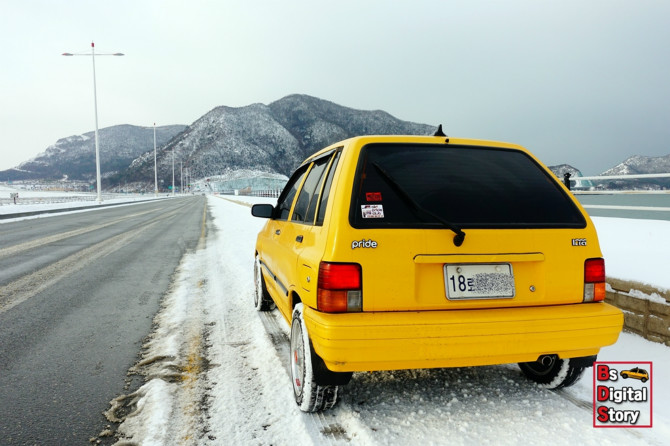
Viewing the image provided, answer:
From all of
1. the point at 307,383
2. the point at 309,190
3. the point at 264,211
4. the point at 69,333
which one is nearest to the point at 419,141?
the point at 309,190

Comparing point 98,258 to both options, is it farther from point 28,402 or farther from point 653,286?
point 653,286

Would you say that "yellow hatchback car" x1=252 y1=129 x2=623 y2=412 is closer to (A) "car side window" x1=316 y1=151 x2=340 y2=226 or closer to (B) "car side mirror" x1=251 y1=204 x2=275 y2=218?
(A) "car side window" x1=316 y1=151 x2=340 y2=226

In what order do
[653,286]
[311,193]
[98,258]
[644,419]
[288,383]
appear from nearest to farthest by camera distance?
1. [644,419]
2. [288,383]
3. [311,193]
4. [653,286]
5. [98,258]

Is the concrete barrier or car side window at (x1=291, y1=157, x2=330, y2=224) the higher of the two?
car side window at (x1=291, y1=157, x2=330, y2=224)

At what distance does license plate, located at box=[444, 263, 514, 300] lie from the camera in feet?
7.70

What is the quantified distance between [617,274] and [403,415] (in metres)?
2.67

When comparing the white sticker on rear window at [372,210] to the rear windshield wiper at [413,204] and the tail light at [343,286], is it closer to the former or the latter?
the rear windshield wiper at [413,204]

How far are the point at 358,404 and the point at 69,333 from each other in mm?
3122

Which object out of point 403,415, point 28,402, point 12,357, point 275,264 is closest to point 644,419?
point 403,415

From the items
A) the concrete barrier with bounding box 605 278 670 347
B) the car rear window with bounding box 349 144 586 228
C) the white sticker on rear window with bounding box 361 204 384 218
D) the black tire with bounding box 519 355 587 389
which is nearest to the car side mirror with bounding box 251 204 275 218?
the car rear window with bounding box 349 144 586 228

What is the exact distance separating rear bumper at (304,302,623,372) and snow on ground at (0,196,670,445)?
0.40m

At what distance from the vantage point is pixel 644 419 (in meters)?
2.51

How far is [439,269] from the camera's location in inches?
92.2

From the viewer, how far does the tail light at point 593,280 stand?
2545mm
